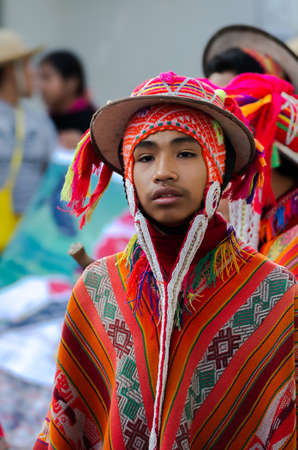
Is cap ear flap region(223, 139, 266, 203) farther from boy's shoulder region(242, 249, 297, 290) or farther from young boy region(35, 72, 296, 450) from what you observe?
boy's shoulder region(242, 249, 297, 290)

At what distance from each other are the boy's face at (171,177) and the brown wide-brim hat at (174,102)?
91 millimetres

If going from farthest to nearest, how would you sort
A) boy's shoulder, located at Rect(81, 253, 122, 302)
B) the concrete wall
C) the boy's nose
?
the concrete wall → boy's shoulder, located at Rect(81, 253, 122, 302) → the boy's nose

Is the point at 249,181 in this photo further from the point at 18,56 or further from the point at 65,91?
the point at 65,91

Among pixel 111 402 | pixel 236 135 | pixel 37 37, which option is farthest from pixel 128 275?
pixel 37 37

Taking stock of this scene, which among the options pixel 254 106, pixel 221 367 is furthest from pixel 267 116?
pixel 221 367

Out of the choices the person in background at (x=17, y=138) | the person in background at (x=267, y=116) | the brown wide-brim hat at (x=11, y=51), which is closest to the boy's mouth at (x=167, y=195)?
the person in background at (x=267, y=116)

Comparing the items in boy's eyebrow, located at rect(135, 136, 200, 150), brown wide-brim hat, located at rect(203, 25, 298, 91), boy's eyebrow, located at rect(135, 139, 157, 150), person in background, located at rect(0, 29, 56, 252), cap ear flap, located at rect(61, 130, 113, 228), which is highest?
brown wide-brim hat, located at rect(203, 25, 298, 91)

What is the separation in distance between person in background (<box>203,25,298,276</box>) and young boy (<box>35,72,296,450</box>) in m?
0.37

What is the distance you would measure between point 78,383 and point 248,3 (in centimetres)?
481

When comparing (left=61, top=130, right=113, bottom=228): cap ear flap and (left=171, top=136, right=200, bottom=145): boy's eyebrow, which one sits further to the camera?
(left=61, top=130, right=113, bottom=228): cap ear flap

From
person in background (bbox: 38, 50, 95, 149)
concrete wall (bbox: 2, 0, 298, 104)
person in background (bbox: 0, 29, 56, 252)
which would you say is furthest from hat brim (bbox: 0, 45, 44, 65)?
concrete wall (bbox: 2, 0, 298, 104)

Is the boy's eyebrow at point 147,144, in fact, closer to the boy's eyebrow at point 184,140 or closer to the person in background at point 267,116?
the boy's eyebrow at point 184,140

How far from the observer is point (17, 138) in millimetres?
4699

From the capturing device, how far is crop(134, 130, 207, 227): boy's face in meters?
1.69
